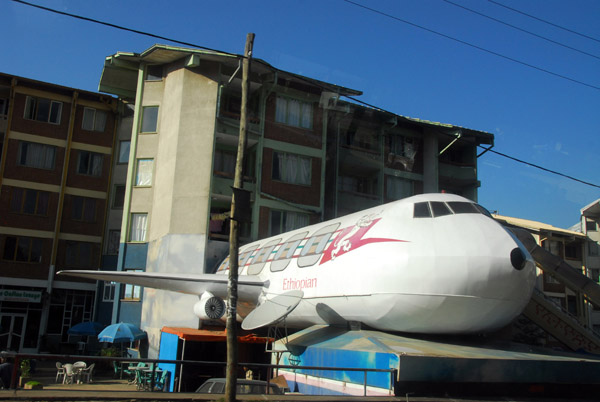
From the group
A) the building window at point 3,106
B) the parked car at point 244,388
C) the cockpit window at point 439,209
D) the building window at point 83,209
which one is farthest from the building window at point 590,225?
the building window at point 3,106

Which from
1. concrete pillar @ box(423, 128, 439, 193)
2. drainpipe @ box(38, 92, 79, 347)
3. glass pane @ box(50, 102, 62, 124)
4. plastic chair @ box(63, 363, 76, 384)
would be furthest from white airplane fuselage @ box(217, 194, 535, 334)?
glass pane @ box(50, 102, 62, 124)

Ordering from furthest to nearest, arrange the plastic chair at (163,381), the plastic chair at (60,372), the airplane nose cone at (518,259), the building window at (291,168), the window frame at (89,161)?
the window frame at (89,161) → the building window at (291,168) → the plastic chair at (60,372) → the plastic chair at (163,381) → the airplane nose cone at (518,259)

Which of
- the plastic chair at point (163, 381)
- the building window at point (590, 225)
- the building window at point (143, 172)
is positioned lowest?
the plastic chair at point (163, 381)

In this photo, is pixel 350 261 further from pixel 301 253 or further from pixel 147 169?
pixel 147 169

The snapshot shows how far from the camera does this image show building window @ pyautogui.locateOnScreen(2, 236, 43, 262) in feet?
117

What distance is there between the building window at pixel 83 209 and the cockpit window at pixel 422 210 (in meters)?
30.9

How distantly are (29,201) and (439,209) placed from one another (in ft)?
105

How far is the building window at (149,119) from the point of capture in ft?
103

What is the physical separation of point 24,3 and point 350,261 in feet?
32.6

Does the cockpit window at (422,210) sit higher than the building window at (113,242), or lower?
lower

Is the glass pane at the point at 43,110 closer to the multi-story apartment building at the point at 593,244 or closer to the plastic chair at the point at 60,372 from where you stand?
the plastic chair at the point at 60,372

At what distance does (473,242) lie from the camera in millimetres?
12367

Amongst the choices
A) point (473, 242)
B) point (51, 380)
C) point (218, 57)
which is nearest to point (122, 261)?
point (51, 380)

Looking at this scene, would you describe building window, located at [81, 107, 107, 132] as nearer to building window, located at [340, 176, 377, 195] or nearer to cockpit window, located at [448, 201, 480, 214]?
building window, located at [340, 176, 377, 195]
